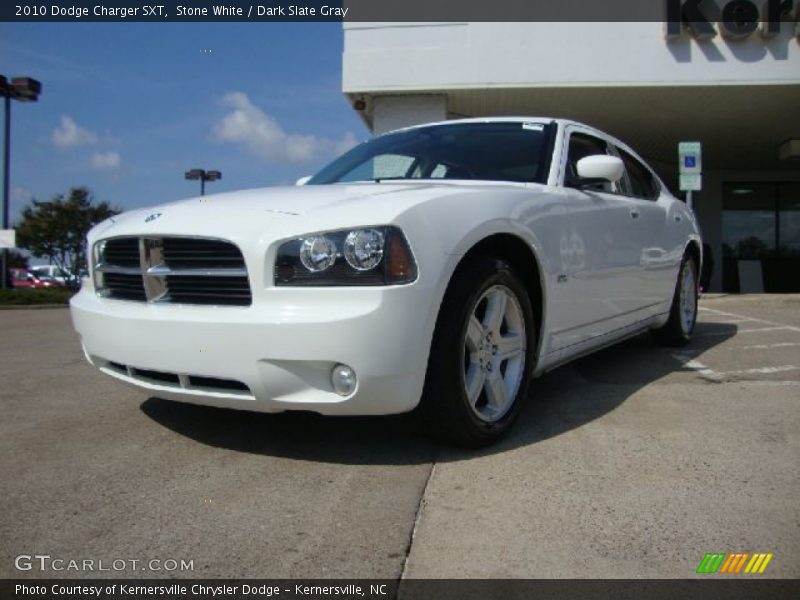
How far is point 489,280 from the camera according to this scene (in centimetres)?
267

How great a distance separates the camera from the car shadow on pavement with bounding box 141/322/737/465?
2648 millimetres

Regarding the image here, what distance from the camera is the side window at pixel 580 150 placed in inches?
139

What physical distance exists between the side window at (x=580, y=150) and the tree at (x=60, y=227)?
26766 millimetres

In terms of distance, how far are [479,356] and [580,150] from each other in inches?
65.5

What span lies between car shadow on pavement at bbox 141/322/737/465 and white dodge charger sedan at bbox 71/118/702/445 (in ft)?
0.58

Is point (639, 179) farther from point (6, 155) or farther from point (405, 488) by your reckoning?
point (6, 155)

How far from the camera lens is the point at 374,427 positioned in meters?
2.98

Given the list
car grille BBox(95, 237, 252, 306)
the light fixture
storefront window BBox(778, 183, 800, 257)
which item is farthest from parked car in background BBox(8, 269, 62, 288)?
car grille BBox(95, 237, 252, 306)

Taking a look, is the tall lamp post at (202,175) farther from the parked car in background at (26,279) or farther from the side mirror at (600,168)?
the side mirror at (600,168)

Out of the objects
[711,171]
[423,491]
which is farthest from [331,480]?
[711,171]

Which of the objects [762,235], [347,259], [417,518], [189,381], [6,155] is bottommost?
[417,518]

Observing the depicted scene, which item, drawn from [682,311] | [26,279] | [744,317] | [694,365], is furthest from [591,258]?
[26,279]

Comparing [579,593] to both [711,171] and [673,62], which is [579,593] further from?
[711,171]

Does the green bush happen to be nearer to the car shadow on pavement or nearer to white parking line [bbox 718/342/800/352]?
the car shadow on pavement
